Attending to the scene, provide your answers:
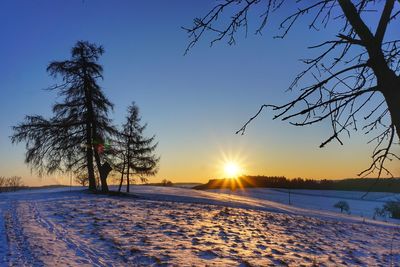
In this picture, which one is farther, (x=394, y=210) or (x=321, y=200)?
(x=321, y=200)

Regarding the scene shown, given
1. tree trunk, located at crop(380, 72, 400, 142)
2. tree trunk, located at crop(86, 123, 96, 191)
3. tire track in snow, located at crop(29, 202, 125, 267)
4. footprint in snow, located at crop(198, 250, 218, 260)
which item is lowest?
footprint in snow, located at crop(198, 250, 218, 260)

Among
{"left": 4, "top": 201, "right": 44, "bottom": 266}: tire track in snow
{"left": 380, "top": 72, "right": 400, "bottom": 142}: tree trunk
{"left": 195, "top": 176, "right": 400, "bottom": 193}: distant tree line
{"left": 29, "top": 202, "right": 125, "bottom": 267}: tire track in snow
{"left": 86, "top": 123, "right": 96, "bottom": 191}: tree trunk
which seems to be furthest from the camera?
{"left": 195, "top": 176, "right": 400, "bottom": 193}: distant tree line

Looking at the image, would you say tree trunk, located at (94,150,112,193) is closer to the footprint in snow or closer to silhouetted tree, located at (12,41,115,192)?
silhouetted tree, located at (12,41,115,192)

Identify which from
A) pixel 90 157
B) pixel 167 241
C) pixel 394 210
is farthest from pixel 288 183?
pixel 167 241

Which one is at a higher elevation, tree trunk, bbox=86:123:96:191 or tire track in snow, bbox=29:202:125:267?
tree trunk, bbox=86:123:96:191

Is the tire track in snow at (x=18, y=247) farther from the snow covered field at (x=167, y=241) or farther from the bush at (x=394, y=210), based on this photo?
the bush at (x=394, y=210)

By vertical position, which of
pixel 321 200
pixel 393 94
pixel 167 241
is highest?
pixel 393 94

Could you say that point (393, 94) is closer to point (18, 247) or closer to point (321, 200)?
point (18, 247)

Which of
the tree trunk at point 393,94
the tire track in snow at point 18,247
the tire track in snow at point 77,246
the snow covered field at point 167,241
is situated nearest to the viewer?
the tree trunk at point 393,94

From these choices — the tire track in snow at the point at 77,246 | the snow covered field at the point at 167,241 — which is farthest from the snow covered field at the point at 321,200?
the tire track in snow at the point at 77,246

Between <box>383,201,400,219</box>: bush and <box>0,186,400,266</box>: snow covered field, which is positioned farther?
<box>383,201,400,219</box>: bush

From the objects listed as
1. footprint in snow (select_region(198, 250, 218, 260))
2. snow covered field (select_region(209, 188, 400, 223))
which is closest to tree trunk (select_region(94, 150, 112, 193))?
snow covered field (select_region(209, 188, 400, 223))

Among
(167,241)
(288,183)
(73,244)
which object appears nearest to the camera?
(73,244)

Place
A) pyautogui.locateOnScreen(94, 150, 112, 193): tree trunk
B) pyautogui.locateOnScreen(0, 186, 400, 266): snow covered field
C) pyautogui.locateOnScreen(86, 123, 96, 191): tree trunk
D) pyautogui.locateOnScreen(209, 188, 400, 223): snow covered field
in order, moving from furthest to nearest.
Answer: pyautogui.locateOnScreen(209, 188, 400, 223): snow covered field
pyautogui.locateOnScreen(86, 123, 96, 191): tree trunk
pyautogui.locateOnScreen(94, 150, 112, 193): tree trunk
pyautogui.locateOnScreen(0, 186, 400, 266): snow covered field
